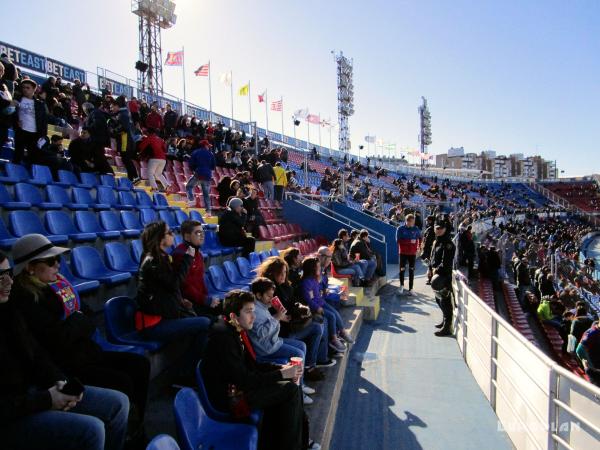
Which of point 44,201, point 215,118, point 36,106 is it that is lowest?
point 44,201

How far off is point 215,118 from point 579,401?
20.9 m

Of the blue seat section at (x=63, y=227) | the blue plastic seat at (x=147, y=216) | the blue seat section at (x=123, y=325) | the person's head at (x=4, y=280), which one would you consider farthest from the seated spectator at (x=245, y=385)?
the blue plastic seat at (x=147, y=216)

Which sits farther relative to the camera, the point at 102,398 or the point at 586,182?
the point at 586,182

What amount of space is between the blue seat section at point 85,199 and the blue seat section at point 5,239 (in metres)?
1.59

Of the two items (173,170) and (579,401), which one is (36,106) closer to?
(173,170)

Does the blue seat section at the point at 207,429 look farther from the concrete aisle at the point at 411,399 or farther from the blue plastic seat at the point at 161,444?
the concrete aisle at the point at 411,399

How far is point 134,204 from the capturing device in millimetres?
6828

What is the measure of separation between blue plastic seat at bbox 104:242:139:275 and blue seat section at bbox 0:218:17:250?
2.54ft

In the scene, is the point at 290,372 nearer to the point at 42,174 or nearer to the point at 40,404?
the point at 40,404

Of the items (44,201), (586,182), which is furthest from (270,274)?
(586,182)

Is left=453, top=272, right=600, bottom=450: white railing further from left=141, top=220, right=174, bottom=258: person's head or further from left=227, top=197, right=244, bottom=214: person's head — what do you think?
left=227, top=197, right=244, bottom=214: person's head

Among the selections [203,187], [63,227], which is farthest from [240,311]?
[203,187]

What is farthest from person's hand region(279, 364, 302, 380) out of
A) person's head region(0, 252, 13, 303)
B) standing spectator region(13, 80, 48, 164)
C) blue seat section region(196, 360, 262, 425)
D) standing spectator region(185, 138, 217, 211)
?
standing spectator region(185, 138, 217, 211)

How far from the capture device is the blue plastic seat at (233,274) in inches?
212
